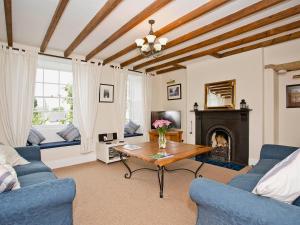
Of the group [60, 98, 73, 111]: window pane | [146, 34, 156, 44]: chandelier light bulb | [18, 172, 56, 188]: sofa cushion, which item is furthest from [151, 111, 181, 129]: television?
[18, 172, 56, 188]: sofa cushion

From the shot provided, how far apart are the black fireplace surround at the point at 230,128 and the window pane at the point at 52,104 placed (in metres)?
3.61

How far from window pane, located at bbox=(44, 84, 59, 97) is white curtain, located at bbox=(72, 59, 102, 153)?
0.65 m

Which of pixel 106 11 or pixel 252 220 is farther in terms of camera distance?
pixel 106 11

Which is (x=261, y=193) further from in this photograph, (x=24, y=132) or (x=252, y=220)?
(x=24, y=132)

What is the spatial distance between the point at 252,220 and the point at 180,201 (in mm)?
1426

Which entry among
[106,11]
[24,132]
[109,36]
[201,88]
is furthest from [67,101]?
[201,88]

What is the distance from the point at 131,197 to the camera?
2.49m

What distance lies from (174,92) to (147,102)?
3.09 feet

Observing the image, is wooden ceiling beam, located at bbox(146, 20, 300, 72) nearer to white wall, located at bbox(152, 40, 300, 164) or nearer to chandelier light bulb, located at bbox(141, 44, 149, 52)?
white wall, located at bbox(152, 40, 300, 164)

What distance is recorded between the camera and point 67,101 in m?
4.59

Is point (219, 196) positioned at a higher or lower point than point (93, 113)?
lower

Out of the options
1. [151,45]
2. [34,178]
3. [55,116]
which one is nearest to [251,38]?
[151,45]

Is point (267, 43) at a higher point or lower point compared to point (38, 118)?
higher

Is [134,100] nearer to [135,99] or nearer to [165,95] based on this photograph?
[135,99]
